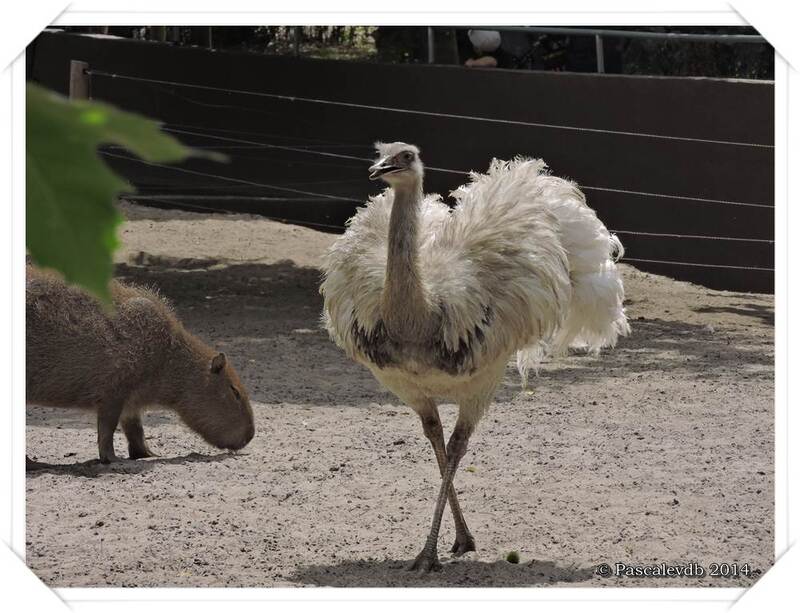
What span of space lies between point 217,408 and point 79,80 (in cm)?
445

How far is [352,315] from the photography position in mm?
4801

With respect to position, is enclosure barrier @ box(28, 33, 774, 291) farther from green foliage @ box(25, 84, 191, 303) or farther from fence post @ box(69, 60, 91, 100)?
green foliage @ box(25, 84, 191, 303)

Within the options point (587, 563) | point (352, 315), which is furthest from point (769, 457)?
point (352, 315)

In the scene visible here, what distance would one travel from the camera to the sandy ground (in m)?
4.98

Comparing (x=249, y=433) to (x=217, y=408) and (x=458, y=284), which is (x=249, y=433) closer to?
(x=217, y=408)

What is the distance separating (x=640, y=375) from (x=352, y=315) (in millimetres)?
3953

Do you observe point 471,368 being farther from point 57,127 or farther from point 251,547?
point 57,127

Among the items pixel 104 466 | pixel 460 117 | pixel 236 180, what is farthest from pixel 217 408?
pixel 236 180

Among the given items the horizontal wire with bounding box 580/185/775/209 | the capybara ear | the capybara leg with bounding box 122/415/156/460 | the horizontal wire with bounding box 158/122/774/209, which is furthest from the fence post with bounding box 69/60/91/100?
the horizontal wire with bounding box 580/185/775/209

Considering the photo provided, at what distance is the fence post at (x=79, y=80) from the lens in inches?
390

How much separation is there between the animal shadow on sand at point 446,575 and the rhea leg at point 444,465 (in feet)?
0.61

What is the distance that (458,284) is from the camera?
4.68 metres

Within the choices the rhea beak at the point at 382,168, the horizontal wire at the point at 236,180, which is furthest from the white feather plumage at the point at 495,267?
the horizontal wire at the point at 236,180

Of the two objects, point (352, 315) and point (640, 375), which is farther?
point (640, 375)
